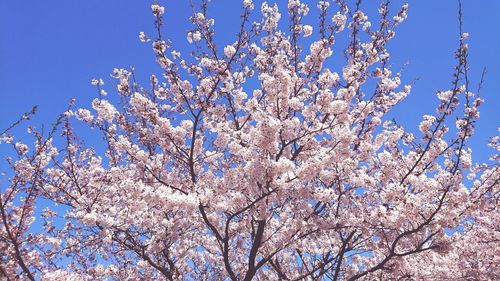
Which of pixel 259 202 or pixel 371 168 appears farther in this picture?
pixel 371 168

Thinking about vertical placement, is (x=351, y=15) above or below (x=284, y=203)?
above

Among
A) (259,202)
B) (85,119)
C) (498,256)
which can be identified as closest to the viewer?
(259,202)

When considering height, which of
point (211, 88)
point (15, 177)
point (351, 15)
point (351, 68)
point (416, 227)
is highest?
point (351, 15)

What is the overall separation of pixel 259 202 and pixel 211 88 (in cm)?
319

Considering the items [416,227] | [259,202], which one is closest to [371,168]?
[416,227]

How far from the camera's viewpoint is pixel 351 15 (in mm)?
10672

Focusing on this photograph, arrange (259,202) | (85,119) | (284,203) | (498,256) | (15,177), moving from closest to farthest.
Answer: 1. (259,202)
2. (284,203)
3. (15,177)
4. (85,119)
5. (498,256)

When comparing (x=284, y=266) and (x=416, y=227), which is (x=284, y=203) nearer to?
(x=416, y=227)

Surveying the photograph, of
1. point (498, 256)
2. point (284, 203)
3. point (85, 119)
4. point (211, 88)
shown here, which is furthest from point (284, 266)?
point (498, 256)

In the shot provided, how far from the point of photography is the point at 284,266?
1303 cm

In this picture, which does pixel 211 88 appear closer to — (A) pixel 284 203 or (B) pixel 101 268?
(A) pixel 284 203

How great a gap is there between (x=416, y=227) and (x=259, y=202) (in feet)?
11.0

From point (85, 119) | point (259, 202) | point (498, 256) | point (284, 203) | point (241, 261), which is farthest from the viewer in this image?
point (498, 256)

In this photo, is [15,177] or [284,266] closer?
[15,177]
